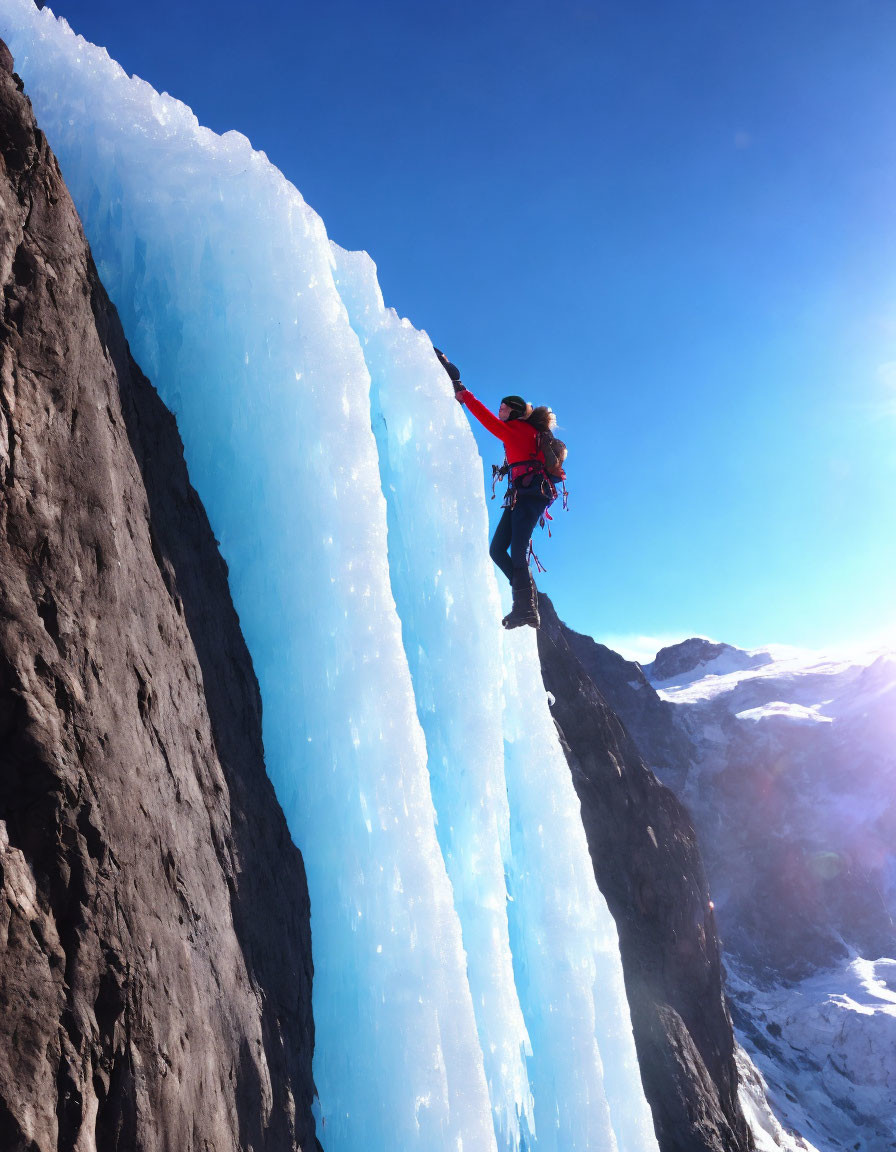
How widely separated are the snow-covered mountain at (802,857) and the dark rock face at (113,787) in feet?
124

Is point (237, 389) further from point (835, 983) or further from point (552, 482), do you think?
point (835, 983)

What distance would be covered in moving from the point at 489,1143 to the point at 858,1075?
4541 cm

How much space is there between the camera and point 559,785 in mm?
8289

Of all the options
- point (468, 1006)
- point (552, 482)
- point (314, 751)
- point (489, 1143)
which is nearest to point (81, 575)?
point (314, 751)

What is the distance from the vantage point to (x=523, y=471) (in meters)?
7.43

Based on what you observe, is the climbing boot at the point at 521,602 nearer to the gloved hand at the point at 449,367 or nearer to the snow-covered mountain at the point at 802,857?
the gloved hand at the point at 449,367

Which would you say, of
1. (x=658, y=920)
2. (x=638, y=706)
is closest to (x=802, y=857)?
(x=638, y=706)

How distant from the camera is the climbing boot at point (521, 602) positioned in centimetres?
734

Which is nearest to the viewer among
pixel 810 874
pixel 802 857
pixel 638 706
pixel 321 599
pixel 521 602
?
pixel 321 599

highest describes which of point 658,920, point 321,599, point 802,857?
point 802,857

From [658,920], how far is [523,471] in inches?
717

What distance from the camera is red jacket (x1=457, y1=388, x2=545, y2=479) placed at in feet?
24.4

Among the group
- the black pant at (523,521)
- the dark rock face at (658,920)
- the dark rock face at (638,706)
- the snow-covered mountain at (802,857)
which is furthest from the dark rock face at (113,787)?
the dark rock face at (638,706)

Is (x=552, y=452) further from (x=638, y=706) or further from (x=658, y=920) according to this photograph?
(x=638, y=706)
